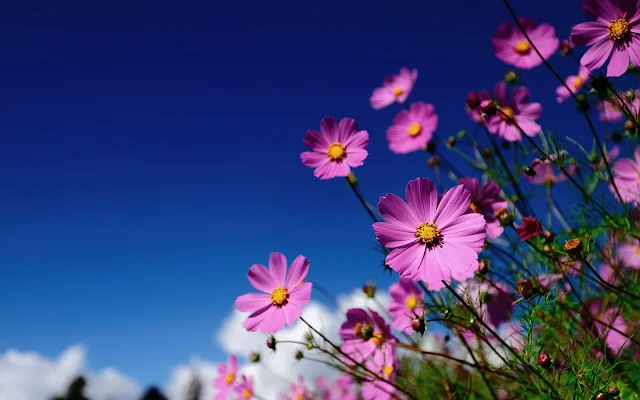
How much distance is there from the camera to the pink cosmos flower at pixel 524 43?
1.44 m

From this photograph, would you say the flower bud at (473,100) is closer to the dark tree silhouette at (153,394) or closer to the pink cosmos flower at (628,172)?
the pink cosmos flower at (628,172)

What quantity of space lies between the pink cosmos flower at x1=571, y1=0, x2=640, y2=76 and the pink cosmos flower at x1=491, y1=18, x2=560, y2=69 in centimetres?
48

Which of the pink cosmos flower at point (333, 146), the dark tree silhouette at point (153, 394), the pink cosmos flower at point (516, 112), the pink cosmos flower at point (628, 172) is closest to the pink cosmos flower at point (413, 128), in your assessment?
the pink cosmos flower at point (516, 112)

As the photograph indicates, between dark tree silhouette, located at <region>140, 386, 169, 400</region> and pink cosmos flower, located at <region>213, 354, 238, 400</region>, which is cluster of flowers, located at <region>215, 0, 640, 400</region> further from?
dark tree silhouette, located at <region>140, 386, 169, 400</region>

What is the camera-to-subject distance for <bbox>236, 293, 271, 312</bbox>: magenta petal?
42.4 inches

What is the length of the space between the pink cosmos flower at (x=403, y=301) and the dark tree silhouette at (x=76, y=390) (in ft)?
37.6

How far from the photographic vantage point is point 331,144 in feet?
4.01

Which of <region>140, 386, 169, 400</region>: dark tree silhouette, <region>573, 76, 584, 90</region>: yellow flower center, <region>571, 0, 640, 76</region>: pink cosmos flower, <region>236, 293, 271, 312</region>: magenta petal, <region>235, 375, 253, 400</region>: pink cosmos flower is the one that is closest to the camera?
<region>571, 0, 640, 76</region>: pink cosmos flower

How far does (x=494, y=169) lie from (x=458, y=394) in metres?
0.75

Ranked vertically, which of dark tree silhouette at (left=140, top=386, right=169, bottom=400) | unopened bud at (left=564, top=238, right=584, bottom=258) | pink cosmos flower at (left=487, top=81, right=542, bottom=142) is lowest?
unopened bud at (left=564, top=238, right=584, bottom=258)

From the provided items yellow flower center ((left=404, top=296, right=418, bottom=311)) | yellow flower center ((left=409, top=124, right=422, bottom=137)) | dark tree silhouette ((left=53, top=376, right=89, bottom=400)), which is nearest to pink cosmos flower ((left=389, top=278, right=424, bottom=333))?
yellow flower center ((left=404, top=296, right=418, bottom=311))

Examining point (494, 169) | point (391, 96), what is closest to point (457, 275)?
point (494, 169)

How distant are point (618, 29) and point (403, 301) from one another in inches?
36.4

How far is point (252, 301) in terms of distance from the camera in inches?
43.6
